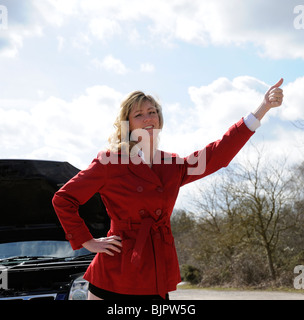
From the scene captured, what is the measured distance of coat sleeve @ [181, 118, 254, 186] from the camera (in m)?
2.75

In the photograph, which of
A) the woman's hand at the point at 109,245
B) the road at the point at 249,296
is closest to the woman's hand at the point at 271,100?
the woman's hand at the point at 109,245

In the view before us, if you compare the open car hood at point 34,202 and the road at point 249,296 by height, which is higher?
the open car hood at point 34,202

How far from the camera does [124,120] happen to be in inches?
113

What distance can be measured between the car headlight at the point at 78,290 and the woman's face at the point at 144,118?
5.14ft

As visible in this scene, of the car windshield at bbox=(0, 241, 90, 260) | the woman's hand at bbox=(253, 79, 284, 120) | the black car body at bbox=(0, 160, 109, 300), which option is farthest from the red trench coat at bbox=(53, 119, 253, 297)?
the car windshield at bbox=(0, 241, 90, 260)

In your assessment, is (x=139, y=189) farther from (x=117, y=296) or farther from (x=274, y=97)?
(x=274, y=97)

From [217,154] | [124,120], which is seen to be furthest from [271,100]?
[124,120]

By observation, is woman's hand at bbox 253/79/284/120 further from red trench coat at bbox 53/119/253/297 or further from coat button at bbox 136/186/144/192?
coat button at bbox 136/186/144/192

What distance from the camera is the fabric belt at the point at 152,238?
260cm

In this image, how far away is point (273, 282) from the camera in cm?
2061

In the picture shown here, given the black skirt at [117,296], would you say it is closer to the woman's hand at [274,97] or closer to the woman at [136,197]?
the woman at [136,197]

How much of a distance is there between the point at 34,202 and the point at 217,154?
129 inches
